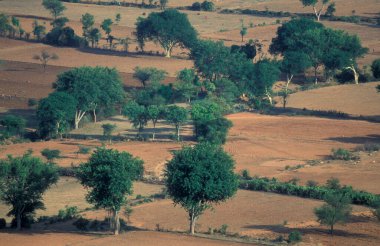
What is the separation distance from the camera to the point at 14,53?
377 ft

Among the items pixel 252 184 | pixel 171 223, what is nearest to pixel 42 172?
pixel 171 223

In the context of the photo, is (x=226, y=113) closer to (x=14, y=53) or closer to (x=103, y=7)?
(x=14, y=53)

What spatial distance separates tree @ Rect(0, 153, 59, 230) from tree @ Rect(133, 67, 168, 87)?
141 ft

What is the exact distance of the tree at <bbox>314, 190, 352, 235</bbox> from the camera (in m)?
50.9

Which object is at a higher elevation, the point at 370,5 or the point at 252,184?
the point at 370,5

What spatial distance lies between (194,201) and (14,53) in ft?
222

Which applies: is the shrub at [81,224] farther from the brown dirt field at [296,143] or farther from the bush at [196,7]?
the bush at [196,7]

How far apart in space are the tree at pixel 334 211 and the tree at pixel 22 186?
1429 cm

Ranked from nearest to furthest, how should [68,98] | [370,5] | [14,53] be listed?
[68,98] < [14,53] < [370,5]

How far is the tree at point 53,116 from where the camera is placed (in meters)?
77.8

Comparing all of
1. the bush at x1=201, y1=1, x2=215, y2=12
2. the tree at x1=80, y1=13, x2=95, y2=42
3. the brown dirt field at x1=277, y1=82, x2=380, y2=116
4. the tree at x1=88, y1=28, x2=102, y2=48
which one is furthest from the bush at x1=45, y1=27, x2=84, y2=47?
the brown dirt field at x1=277, y1=82, x2=380, y2=116

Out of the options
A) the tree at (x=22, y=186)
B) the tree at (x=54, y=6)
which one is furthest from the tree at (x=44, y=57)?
the tree at (x=22, y=186)

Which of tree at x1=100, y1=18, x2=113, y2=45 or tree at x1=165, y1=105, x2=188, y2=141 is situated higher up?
tree at x1=100, y1=18, x2=113, y2=45

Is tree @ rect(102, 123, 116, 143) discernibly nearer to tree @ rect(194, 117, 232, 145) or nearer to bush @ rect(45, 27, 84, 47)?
tree @ rect(194, 117, 232, 145)
